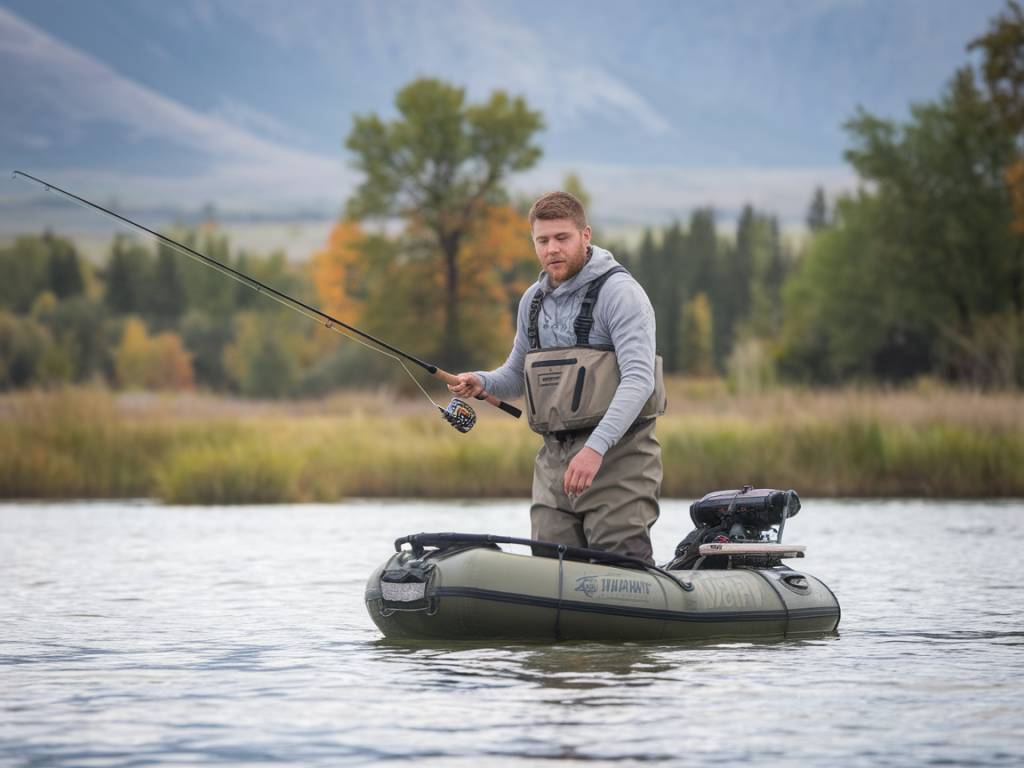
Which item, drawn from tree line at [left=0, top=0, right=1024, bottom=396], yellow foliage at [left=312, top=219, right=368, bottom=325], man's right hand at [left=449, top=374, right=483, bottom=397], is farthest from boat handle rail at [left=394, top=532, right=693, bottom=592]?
yellow foliage at [left=312, top=219, right=368, bottom=325]

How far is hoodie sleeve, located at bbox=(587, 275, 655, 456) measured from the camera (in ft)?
24.1

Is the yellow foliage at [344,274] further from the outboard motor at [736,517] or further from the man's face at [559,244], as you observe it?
the man's face at [559,244]

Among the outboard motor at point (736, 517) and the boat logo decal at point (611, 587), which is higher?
the outboard motor at point (736, 517)

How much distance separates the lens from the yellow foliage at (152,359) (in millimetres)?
90250

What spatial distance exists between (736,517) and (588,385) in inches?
60.0

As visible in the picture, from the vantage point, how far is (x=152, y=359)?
302 feet

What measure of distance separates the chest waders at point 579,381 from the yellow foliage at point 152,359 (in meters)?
81.3

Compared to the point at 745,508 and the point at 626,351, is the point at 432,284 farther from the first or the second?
the point at 626,351

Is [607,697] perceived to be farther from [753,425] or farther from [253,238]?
[253,238]

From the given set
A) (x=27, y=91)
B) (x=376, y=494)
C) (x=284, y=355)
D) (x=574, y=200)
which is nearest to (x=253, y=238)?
(x=27, y=91)

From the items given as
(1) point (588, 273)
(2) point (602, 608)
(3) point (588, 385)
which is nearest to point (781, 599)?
(2) point (602, 608)

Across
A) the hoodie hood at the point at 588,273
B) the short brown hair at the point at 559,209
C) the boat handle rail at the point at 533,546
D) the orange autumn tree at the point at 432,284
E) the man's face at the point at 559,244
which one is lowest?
the boat handle rail at the point at 533,546

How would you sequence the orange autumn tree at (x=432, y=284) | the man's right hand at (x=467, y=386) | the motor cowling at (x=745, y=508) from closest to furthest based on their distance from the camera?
the man's right hand at (x=467, y=386) → the motor cowling at (x=745, y=508) → the orange autumn tree at (x=432, y=284)

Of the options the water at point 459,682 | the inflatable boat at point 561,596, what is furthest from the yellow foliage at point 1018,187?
the inflatable boat at point 561,596
